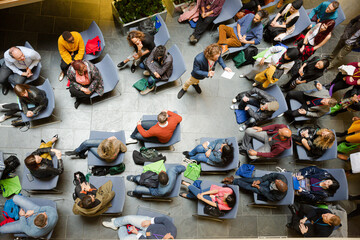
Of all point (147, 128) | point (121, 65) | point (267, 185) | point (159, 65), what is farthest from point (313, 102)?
point (121, 65)

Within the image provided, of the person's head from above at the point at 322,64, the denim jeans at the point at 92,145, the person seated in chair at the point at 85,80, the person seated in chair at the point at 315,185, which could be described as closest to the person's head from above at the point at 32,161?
the denim jeans at the point at 92,145

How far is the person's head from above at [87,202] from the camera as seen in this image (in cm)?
342

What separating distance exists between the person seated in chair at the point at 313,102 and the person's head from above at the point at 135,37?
3066mm

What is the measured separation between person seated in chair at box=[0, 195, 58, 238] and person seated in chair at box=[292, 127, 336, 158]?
4204 mm

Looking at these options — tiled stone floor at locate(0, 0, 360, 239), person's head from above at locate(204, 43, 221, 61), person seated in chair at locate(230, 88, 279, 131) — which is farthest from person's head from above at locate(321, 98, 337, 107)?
person's head from above at locate(204, 43, 221, 61)

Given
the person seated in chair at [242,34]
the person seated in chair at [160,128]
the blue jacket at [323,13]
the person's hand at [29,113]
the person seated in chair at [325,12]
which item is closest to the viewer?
the person seated in chair at [160,128]

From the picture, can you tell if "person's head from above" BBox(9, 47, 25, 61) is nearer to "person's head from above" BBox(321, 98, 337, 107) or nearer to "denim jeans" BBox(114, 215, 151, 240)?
"denim jeans" BBox(114, 215, 151, 240)

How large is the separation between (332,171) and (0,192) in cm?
564

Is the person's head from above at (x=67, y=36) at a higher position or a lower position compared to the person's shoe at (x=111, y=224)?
higher

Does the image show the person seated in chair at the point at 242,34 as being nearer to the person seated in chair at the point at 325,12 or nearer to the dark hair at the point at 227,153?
the person seated in chair at the point at 325,12

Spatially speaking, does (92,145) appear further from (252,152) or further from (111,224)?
(252,152)

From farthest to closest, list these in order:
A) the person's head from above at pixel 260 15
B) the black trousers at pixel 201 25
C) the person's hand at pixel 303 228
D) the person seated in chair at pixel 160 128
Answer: the black trousers at pixel 201 25 → the person's head from above at pixel 260 15 → the person's hand at pixel 303 228 → the person seated in chair at pixel 160 128

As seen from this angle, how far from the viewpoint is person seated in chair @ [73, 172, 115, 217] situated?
3483mm

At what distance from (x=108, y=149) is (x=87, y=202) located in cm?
78
